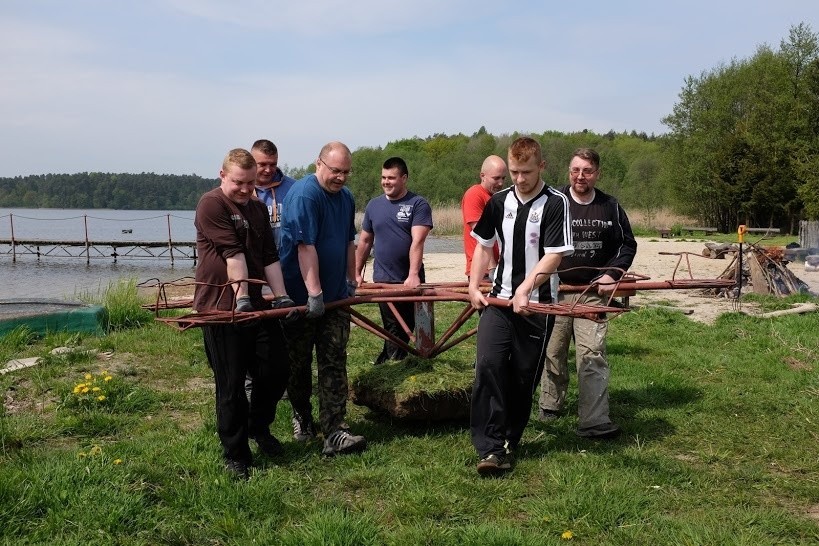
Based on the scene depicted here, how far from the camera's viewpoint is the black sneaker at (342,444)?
15.8 feet

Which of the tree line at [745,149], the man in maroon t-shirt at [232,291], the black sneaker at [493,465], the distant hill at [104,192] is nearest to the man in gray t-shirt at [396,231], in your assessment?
the man in maroon t-shirt at [232,291]

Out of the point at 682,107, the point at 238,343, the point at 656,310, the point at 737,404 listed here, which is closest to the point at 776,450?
the point at 737,404

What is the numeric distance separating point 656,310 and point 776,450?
19.3 feet

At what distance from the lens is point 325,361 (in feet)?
16.6

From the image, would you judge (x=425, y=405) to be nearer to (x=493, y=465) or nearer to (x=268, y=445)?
(x=493, y=465)

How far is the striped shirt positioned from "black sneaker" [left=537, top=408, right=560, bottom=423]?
145cm

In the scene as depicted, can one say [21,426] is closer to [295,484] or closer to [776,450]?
[295,484]

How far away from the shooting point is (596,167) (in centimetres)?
563

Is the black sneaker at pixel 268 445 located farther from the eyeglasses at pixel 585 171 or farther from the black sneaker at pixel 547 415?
the eyeglasses at pixel 585 171

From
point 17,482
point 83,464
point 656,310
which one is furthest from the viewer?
point 656,310

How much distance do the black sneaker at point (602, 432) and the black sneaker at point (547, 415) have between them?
18.5 inches

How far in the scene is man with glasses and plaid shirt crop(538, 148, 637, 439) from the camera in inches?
209

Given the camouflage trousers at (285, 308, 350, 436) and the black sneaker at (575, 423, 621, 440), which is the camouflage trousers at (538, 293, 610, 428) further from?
the camouflage trousers at (285, 308, 350, 436)

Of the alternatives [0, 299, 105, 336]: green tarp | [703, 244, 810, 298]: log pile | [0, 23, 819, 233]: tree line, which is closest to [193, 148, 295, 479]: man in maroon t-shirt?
[0, 299, 105, 336]: green tarp
